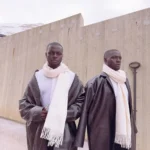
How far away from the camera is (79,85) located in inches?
47.7

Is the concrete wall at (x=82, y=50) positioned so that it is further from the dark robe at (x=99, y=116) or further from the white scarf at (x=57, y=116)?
the white scarf at (x=57, y=116)

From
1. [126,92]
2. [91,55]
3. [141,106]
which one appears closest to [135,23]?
[91,55]

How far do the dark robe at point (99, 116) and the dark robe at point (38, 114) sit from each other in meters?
0.05

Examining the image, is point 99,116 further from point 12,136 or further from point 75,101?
point 12,136

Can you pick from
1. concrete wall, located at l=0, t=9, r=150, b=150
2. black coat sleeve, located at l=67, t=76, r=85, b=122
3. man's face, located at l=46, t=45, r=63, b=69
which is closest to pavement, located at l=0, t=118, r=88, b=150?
concrete wall, located at l=0, t=9, r=150, b=150

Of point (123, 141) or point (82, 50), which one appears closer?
point (123, 141)

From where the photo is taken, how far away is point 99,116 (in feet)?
3.93

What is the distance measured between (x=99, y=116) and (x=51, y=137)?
34cm

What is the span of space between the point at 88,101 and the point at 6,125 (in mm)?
2768

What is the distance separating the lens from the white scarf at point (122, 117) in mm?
1142

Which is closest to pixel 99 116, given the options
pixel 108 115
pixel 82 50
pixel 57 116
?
pixel 108 115

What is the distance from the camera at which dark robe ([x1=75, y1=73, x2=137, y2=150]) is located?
118cm

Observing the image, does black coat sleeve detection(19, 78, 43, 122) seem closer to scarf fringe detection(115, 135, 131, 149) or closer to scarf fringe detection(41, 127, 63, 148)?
scarf fringe detection(41, 127, 63, 148)

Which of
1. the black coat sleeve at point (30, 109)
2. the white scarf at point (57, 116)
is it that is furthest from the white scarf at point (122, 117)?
the black coat sleeve at point (30, 109)
